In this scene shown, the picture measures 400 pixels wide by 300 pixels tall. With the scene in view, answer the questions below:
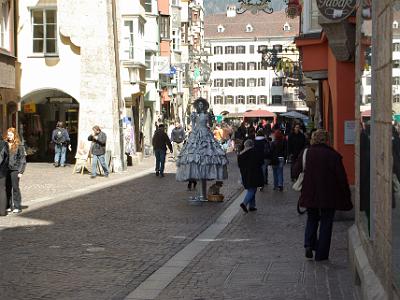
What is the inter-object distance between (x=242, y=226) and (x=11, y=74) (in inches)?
677

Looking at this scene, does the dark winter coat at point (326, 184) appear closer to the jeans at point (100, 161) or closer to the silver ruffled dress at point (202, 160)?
the silver ruffled dress at point (202, 160)

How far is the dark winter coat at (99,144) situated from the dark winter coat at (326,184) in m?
17.9

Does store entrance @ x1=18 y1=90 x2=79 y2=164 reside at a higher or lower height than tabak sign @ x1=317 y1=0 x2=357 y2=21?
Result: lower

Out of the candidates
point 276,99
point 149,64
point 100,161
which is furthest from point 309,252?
point 276,99

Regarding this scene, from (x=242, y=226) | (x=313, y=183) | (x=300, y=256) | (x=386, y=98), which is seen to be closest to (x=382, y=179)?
(x=386, y=98)

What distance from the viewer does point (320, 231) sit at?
36.4 feet

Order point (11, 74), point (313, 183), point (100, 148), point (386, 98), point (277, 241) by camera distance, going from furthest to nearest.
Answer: point (11, 74) < point (100, 148) < point (277, 241) < point (313, 183) < point (386, 98)

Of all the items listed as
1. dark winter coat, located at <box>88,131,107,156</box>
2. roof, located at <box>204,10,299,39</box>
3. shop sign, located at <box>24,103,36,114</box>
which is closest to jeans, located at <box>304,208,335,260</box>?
dark winter coat, located at <box>88,131,107,156</box>

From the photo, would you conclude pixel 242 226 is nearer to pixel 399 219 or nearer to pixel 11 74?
pixel 399 219

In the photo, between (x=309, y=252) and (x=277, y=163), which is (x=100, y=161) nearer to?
(x=277, y=163)

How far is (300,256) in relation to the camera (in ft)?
38.5

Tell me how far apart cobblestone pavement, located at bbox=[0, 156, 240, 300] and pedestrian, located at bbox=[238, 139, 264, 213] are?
0.79 metres

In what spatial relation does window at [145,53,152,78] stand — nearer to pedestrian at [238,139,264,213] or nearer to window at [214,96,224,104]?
pedestrian at [238,139,264,213]

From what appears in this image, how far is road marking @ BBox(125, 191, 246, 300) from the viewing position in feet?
30.1
